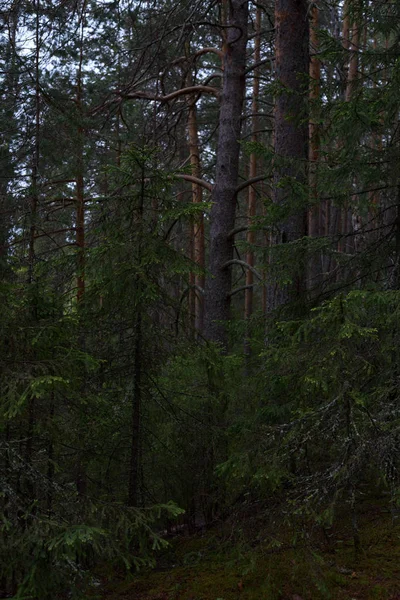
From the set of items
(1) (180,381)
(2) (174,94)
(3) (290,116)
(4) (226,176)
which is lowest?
→ (1) (180,381)

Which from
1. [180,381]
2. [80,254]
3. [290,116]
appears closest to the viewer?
A: [80,254]

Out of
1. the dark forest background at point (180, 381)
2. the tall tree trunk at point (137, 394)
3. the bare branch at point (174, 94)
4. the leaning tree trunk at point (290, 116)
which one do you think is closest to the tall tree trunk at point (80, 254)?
the dark forest background at point (180, 381)

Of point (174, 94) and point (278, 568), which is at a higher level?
point (174, 94)

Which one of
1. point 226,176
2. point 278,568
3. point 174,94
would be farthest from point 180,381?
point 174,94

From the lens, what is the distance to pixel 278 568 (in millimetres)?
4828

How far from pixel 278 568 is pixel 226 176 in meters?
7.18

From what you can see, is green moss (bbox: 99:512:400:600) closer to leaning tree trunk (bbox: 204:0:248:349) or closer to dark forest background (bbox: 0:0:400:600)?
dark forest background (bbox: 0:0:400:600)

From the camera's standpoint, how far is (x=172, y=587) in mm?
4816

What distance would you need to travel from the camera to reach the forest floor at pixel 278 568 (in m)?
4.50

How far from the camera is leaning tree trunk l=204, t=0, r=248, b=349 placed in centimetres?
1024

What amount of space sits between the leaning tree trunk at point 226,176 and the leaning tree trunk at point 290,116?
2.81 meters

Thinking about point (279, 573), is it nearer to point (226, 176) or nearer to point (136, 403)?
point (136, 403)

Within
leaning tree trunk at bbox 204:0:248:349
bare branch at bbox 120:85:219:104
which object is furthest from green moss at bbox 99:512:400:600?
bare branch at bbox 120:85:219:104

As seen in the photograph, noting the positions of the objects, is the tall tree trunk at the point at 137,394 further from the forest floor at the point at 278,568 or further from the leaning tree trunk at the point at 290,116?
the leaning tree trunk at the point at 290,116
